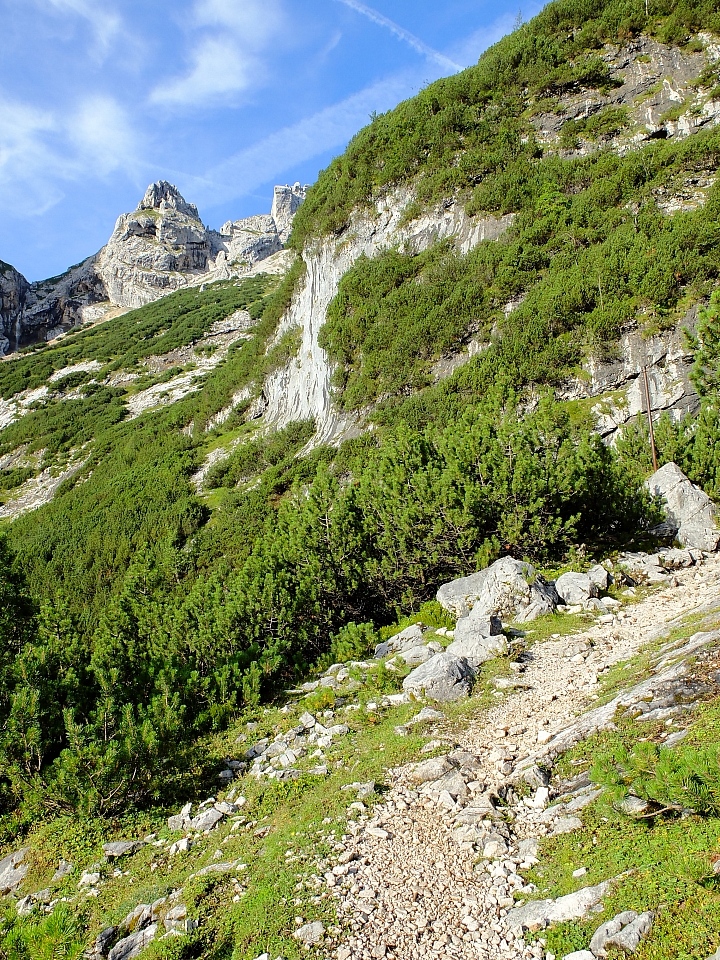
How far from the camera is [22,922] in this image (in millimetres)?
4352

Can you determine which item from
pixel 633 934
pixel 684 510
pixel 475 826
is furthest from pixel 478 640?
pixel 684 510

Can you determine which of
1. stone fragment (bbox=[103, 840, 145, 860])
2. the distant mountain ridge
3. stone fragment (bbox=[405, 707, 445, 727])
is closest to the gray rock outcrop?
stone fragment (bbox=[405, 707, 445, 727])

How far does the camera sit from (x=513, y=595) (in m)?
9.16

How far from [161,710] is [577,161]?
102 ft

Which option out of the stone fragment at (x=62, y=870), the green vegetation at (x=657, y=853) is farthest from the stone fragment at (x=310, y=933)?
the stone fragment at (x=62, y=870)

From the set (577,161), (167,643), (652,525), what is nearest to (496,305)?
(577,161)

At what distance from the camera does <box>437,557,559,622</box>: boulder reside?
353 inches

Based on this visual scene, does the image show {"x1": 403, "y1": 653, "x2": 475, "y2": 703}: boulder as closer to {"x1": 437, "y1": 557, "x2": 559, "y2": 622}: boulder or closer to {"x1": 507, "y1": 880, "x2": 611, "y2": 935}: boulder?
{"x1": 437, "y1": 557, "x2": 559, "y2": 622}: boulder

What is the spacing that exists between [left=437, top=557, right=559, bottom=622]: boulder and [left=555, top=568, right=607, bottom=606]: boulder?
146 millimetres

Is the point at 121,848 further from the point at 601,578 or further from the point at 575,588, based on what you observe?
the point at 601,578

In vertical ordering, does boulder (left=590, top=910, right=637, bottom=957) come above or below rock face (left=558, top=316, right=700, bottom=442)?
below

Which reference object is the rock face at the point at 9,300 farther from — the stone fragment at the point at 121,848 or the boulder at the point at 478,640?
the stone fragment at the point at 121,848

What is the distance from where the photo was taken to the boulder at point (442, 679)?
23.1 feet

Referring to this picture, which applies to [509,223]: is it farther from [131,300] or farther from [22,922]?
[131,300]
